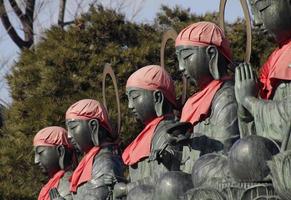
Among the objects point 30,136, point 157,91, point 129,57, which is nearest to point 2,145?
point 30,136

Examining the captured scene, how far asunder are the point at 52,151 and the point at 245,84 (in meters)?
4.06

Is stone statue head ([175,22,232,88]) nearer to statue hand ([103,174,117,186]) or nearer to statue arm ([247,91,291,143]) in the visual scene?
statue arm ([247,91,291,143])

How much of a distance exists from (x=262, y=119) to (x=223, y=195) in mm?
529

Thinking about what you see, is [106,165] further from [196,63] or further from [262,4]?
[262,4]

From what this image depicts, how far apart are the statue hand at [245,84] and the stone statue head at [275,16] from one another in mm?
300

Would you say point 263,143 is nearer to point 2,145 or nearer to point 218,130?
point 218,130

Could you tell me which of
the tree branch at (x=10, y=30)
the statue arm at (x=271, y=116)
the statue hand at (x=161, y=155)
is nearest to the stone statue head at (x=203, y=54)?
the statue hand at (x=161, y=155)

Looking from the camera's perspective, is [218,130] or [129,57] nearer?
[218,130]

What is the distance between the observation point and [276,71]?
621 centimetres

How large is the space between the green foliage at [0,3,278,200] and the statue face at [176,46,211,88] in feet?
17.1

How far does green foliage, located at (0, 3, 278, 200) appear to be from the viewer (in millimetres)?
12939

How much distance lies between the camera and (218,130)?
22.7 feet

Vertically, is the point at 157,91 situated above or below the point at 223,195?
above

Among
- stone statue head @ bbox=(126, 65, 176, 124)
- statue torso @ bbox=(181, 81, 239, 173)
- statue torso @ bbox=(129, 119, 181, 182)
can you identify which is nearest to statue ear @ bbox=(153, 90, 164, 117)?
stone statue head @ bbox=(126, 65, 176, 124)
